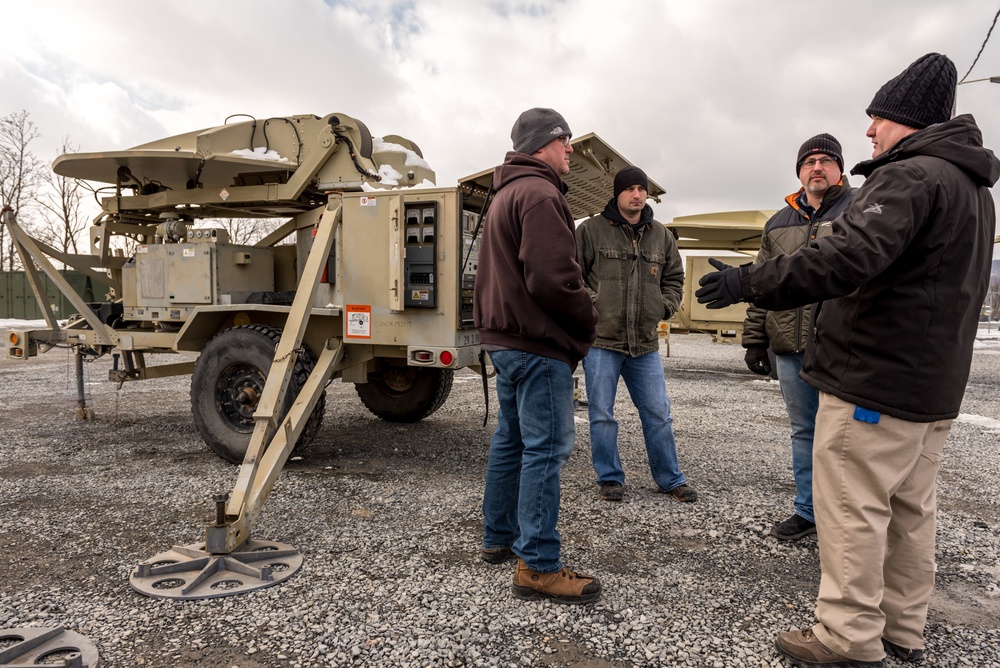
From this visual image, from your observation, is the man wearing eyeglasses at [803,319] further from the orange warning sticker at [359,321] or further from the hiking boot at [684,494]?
the orange warning sticker at [359,321]

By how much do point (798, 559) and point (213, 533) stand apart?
9.15 ft

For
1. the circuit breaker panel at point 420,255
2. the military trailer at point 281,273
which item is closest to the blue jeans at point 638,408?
the military trailer at point 281,273

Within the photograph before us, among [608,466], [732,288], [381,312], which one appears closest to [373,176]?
[381,312]

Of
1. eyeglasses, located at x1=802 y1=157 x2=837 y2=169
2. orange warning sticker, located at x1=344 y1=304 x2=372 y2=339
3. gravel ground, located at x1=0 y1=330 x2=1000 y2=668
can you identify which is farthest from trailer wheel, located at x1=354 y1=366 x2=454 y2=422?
eyeglasses, located at x1=802 y1=157 x2=837 y2=169

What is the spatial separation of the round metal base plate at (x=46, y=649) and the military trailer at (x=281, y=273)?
854 mm

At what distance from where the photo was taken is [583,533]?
3.53 meters

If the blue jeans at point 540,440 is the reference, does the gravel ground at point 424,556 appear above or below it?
below

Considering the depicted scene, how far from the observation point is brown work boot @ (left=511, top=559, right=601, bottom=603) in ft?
8.96

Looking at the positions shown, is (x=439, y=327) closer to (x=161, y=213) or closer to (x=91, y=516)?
(x=91, y=516)

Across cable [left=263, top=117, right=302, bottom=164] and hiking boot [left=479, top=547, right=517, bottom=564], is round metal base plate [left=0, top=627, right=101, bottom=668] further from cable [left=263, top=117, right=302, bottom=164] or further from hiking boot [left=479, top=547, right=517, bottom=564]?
cable [left=263, top=117, right=302, bottom=164]

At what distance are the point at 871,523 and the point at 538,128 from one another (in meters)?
2.02

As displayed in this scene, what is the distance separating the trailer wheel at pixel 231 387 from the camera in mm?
4754

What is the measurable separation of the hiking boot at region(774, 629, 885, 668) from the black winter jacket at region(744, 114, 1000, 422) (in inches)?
33.2

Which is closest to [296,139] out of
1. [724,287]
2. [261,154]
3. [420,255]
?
[261,154]
